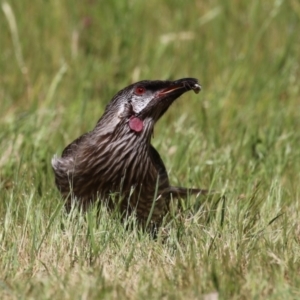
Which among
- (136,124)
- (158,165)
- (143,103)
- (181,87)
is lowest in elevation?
(158,165)

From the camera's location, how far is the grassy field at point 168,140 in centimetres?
383

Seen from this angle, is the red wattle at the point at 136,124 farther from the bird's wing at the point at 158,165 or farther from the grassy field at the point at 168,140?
the grassy field at the point at 168,140

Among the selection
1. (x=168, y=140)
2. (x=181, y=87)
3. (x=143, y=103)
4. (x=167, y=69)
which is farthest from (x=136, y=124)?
(x=167, y=69)

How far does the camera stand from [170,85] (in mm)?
5117

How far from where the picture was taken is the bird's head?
5.12 meters

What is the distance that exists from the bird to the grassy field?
16cm

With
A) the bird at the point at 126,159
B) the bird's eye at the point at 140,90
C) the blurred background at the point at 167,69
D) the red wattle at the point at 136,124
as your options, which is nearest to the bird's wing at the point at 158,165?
the bird at the point at 126,159

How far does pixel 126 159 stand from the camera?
5.12 metres

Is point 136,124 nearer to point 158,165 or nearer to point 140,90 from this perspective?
point 140,90

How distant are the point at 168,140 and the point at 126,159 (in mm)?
1423

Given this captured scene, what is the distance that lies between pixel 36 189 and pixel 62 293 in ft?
5.78

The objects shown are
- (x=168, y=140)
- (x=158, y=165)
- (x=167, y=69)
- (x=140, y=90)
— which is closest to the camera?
(x=140, y=90)

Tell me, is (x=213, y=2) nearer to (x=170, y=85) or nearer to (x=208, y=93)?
(x=208, y=93)

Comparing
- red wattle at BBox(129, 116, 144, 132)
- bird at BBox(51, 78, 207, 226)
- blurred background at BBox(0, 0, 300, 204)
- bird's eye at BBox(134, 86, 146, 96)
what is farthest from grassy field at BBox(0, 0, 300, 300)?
bird's eye at BBox(134, 86, 146, 96)
